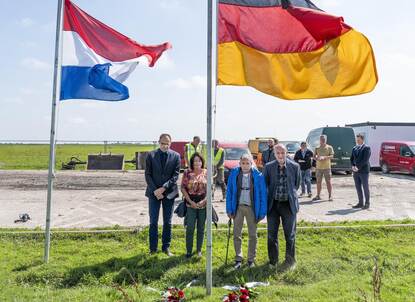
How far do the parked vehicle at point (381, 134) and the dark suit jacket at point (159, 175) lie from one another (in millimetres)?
21023

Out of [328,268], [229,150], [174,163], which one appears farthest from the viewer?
[229,150]

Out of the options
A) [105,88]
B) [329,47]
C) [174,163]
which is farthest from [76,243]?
[329,47]

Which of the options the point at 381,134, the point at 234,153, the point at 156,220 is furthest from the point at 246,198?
the point at 381,134

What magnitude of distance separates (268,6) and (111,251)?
4.91m

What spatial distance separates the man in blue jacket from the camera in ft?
20.4

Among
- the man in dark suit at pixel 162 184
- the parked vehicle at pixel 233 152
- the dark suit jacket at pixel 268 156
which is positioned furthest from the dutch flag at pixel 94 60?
the parked vehicle at pixel 233 152

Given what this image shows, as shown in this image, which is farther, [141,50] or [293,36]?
[141,50]

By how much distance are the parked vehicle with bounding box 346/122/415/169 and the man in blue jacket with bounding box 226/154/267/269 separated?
2087cm

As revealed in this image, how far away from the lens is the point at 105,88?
20.8 ft

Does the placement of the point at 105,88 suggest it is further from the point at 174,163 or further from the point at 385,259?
the point at 385,259

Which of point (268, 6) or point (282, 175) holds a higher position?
point (268, 6)

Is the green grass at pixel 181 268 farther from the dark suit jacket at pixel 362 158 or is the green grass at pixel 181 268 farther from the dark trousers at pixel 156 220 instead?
the dark suit jacket at pixel 362 158

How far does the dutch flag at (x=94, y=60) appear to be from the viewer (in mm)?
6270

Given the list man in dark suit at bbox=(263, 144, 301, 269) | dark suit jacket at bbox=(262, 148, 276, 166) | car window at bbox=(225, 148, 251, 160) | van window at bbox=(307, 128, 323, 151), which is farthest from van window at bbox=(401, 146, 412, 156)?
man in dark suit at bbox=(263, 144, 301, 269)
